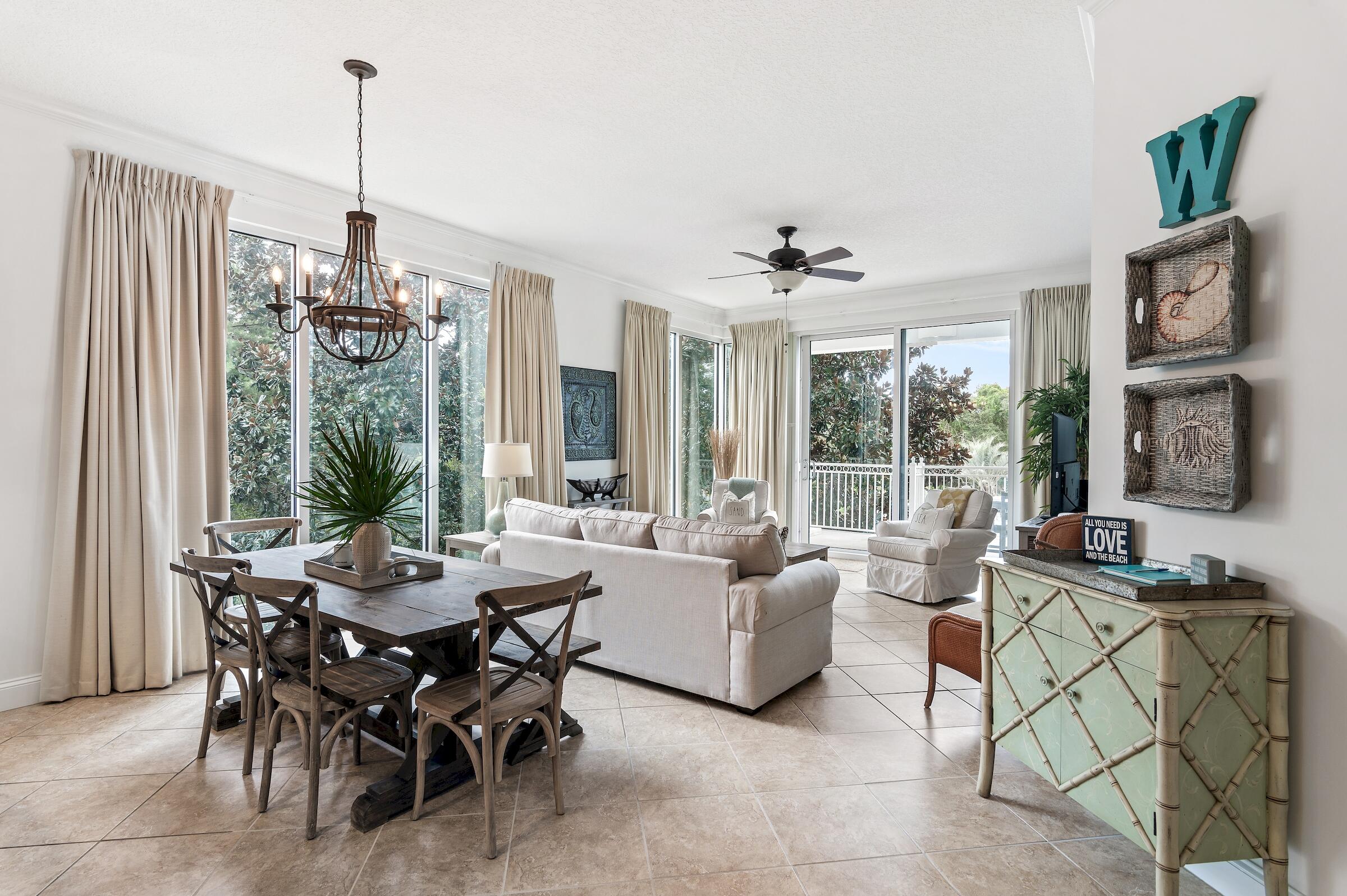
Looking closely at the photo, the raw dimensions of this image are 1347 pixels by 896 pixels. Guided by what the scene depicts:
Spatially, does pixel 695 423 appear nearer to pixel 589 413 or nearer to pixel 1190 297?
pixel 589 413

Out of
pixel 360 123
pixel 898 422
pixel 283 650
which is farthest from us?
pixel 898 422

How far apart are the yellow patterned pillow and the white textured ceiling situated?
2155 mm

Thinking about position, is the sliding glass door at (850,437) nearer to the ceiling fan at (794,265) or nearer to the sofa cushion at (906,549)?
the sofa cushion at (906,549)

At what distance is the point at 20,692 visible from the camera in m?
3.16

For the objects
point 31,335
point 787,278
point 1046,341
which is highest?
point 787,278

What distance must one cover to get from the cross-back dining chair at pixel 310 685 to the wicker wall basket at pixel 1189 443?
99.5 inches

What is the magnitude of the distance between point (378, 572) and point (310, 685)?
0.61 metres

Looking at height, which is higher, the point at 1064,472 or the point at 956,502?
the point at 1064,472

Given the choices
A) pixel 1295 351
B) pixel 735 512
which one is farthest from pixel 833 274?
pixel 1295 351

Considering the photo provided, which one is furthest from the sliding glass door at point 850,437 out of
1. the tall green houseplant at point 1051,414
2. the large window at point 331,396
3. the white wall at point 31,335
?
the white wall at point 31,335

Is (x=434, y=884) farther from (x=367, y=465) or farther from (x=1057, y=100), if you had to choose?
(x=1057, y=100)

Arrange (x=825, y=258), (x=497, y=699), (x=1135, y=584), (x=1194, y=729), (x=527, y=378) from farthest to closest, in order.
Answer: (x=527, y=378) < (x=825, y=258) < (x=497, y=699) < (x=1135, y=584) < (x=1194, y=729)

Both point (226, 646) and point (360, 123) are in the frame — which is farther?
point (360, 123)

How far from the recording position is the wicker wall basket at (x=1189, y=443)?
5.78ft
